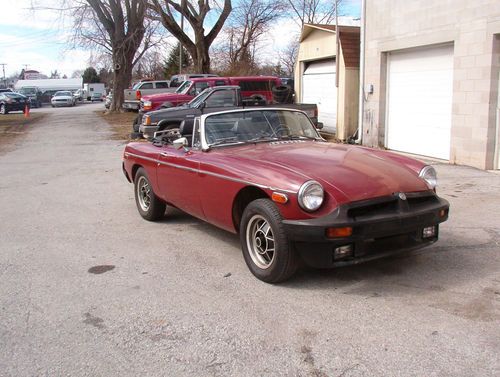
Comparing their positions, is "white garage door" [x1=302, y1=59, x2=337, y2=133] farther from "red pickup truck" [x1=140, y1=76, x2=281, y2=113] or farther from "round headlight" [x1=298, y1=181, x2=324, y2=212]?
"round headlight" [x1=298, y1=181, x2=324, y2=212]

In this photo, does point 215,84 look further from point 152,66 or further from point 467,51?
point 152,66

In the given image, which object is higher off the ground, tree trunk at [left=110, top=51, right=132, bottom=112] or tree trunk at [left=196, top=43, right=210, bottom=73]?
tree trunk at [left=196, top=43, right=210, bottom=73]

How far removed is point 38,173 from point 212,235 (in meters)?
6.53

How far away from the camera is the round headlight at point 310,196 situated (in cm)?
413

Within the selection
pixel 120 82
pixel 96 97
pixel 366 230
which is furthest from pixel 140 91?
Result: pixel 96 97

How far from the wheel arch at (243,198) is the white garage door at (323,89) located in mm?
12786

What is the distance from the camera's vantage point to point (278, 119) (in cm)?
600

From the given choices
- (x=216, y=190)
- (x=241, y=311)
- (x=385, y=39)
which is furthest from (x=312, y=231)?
(x=385, y=39)

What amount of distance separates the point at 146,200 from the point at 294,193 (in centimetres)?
333

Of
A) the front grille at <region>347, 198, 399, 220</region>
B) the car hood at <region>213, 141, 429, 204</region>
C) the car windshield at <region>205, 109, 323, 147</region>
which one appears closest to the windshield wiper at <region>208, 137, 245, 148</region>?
the car windshield at <region>205, 109, 323, 147</region>

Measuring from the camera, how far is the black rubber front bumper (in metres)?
4.07

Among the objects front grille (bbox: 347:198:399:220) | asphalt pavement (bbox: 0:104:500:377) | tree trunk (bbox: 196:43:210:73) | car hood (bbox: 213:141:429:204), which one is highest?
tree trunk (bbox: 196:43:210:73)

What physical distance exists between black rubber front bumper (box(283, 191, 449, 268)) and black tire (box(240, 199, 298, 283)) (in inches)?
4.0

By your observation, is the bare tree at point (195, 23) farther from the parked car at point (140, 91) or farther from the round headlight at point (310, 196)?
the round headlight at point (310, 196)
